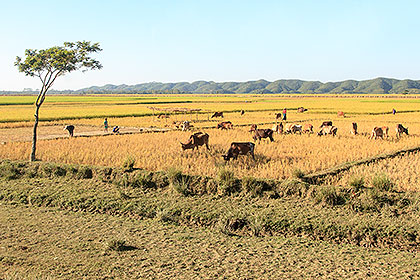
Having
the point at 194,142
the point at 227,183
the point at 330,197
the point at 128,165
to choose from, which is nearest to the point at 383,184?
Answer: the point at 330,197

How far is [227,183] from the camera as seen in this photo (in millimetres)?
11242

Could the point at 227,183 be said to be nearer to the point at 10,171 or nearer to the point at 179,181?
the point at 179,181

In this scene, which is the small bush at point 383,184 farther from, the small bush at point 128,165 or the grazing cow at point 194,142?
the grazing cow at point 194,142

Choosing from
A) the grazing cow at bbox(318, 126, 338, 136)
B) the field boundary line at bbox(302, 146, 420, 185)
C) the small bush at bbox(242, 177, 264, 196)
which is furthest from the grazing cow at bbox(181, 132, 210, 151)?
the grazing cow at bbox(318, 126, 338, 136)

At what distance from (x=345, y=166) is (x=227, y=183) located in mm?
5560

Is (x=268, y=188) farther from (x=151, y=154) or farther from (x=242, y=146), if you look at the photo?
(x=151, y=154)

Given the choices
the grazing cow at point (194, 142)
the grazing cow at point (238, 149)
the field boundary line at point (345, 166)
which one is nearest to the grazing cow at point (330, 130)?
the field boundary line at point (345, 166)

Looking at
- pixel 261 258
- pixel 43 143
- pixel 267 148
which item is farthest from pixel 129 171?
pixel 43 143

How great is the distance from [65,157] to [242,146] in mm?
7894

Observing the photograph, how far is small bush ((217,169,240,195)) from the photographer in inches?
442

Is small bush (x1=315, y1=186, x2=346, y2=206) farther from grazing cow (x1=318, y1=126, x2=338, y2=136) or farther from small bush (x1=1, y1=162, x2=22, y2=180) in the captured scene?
grazing cow (x1=318, y1=126, x2=338, y2=136)

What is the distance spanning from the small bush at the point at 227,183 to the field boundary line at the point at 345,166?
226cm

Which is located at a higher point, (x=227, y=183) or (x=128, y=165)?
(x=128, y=165)

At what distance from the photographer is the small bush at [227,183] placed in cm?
1123
